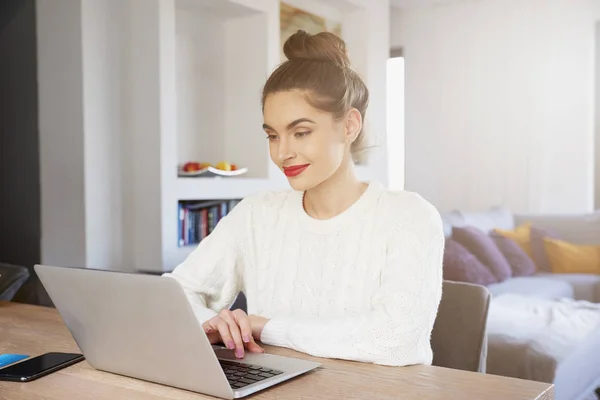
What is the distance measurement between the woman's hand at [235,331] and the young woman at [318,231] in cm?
5

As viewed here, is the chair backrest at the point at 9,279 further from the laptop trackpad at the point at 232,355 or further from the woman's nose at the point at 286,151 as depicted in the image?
the laptop trackpad at the point at 232,355

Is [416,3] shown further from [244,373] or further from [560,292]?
[244,373]

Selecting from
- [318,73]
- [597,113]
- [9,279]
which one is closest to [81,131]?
[9,279]

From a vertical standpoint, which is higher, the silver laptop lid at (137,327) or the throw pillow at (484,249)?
the silver laptop lid at (137,327)

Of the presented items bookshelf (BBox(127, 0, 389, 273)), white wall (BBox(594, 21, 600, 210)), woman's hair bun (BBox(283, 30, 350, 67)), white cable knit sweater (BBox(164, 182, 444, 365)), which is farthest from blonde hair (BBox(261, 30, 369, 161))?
white wall (BBox(594, 21, 600, 210))

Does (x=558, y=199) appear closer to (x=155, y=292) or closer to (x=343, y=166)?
(x=343, y=166)

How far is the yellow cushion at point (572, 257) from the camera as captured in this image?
3.33 metres

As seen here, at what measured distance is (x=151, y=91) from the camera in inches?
132

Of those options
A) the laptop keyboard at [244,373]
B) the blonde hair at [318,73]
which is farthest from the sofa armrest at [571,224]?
the laptop keyboard at [244,373]

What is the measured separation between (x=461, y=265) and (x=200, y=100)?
168 cm

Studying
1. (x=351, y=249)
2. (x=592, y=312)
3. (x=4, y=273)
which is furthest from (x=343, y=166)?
(x=592, y=312)

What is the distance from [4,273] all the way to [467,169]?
2.22 m

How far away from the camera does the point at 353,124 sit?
61.2 inches

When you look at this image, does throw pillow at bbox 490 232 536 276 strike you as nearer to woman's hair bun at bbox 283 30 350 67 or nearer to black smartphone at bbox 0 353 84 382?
woman's hair bun at bbox 283 30 350 67
